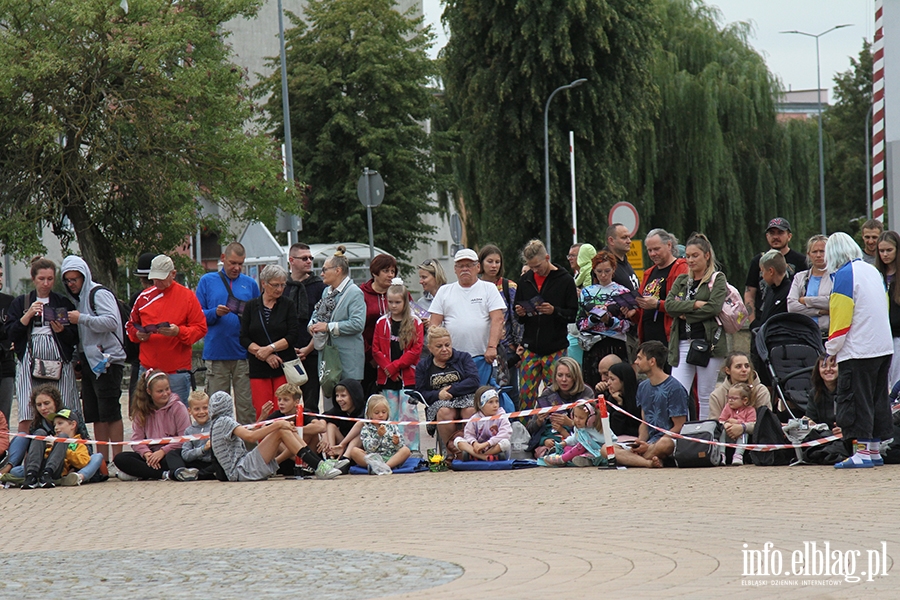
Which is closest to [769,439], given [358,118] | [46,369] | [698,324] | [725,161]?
[698,324]

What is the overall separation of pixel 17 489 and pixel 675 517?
6.56m

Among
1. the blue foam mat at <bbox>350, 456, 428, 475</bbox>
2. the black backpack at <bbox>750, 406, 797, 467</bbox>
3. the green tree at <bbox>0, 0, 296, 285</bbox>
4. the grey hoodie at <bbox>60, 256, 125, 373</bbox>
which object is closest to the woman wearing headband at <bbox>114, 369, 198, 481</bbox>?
the grey hoodie at <bbox>60, 256, 125, 373</bbox>

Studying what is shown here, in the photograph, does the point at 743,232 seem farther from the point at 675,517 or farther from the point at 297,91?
the point at 675,517

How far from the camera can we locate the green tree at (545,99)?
37.4 metres

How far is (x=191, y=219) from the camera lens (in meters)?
25.0

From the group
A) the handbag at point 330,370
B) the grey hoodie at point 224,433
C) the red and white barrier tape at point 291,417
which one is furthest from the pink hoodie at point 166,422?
the handbag at point 330,370

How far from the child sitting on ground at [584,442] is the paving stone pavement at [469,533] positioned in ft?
1.04

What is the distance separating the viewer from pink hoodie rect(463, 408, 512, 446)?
1233 cm

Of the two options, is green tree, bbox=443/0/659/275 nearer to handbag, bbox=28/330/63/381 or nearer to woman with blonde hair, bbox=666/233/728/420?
woman with blonde hair, bbox=666/233/728/420

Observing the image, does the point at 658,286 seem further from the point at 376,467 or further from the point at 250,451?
the point at 250,451

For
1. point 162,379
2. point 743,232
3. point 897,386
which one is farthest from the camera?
point 743,232

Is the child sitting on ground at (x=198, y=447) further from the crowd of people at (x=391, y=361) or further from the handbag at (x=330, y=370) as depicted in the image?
the handbag at (x=330, y=370)

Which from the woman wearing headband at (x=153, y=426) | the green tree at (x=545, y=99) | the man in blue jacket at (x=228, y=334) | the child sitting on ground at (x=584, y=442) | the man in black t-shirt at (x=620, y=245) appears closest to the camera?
the child sitting on ground at (x=584, y=442)

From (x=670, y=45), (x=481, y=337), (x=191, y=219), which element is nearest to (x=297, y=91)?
Result: (x=670, y=45)
